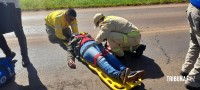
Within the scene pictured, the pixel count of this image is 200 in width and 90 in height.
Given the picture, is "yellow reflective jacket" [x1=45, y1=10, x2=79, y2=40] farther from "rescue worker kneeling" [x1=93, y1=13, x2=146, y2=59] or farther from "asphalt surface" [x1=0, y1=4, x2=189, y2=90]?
"rescue worker kneeling" [x1=93, y1=13, x2=146, y2=59]

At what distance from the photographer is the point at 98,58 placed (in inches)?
269

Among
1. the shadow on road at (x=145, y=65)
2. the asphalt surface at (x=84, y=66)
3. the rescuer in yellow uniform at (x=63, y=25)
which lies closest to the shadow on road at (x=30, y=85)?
the asphalt surface at (x=84, y=66)

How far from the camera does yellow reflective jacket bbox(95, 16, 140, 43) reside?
23.6 ft

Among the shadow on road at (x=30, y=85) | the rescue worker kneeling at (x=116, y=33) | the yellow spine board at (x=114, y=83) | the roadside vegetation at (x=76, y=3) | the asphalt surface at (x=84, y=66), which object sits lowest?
the roadside vegetation at (x=76, y=3)

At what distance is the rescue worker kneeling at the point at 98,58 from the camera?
20.2 feet

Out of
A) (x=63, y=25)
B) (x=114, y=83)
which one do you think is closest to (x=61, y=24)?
(x=63, y=25)

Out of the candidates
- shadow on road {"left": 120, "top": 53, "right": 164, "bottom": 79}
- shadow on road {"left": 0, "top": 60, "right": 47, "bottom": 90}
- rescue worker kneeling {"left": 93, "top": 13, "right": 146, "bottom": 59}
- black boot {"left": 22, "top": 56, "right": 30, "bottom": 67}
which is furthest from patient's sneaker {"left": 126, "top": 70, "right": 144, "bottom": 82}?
black boot {"left": 22, "top": 56, "right": 30, "bottom": 67}

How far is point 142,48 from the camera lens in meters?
7.69

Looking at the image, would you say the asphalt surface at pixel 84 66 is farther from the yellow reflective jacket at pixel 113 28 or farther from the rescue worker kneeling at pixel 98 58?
the yellow reflective jacket at pixel 113 28

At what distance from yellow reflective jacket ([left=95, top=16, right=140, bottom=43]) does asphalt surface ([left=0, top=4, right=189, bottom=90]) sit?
2.48 ft

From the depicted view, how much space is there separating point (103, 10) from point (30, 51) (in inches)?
235

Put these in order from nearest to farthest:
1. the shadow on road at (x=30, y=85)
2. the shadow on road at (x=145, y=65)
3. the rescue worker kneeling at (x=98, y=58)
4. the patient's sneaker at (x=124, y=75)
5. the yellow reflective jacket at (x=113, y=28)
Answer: the patient's sneaker at (x=124, y=75) → the rescue worker kneeling at (x=98, y=58) → the shadow on road at (x=30, y=85) → the shadow on road at (x=145, y=65) → the yellow reflective jacket at (x=113, y=28)

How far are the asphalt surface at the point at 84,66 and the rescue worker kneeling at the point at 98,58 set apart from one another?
27cm

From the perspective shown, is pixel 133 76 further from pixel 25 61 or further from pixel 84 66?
pixel 25 61
